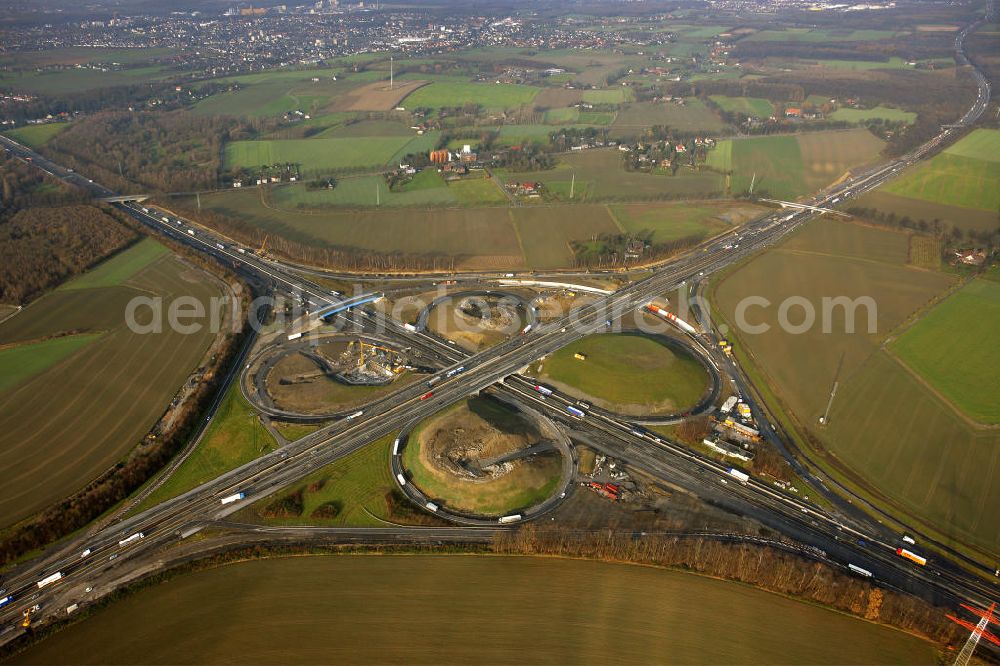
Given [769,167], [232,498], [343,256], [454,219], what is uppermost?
[769,167]

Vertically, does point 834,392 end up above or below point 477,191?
below

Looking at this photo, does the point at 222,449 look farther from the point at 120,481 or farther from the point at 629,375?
the point at 629,375

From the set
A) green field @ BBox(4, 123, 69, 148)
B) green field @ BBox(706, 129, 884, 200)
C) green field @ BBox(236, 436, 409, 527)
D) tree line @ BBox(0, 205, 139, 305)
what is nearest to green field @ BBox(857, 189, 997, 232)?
green field @ BBox(706, 129, 884, 200)

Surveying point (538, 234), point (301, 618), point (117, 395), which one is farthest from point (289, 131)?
point (301, 618)

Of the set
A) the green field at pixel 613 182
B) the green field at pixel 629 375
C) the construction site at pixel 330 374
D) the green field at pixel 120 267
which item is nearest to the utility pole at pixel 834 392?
the green field at pixel 629 375

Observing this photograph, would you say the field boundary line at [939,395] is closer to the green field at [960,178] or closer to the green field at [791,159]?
the green field at [791,159]

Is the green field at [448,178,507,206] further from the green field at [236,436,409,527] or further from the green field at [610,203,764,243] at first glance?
the green field at [236,436,409,527]

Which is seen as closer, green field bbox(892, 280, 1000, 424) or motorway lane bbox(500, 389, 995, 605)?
motorway lane bbox(500, 389, 995, 605)

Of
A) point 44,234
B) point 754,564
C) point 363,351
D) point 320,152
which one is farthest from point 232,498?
point 320,152
